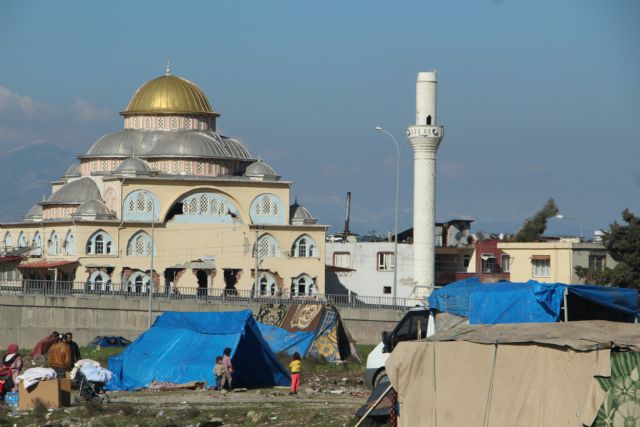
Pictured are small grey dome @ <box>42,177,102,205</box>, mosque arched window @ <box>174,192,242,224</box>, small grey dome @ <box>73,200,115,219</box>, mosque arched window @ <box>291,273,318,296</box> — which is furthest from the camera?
small grey dome @ <box>42,177,102,205</box>

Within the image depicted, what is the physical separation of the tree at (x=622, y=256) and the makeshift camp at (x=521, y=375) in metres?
39.7

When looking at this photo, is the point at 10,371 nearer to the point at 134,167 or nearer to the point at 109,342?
the point at 109,342

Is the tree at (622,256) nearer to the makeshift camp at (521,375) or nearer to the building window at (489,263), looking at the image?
the building window at (489,263)

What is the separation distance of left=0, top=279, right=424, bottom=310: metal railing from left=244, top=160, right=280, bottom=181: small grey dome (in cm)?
697

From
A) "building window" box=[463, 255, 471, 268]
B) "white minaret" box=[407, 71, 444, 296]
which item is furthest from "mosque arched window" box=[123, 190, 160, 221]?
"building window" box=[463, 255, 471, 268]

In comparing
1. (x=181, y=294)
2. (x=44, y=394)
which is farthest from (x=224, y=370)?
(x=181, y=294)

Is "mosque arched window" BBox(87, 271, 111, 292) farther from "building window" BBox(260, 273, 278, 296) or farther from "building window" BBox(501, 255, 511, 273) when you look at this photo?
"building window" BBox(501, 255, 511, 273)

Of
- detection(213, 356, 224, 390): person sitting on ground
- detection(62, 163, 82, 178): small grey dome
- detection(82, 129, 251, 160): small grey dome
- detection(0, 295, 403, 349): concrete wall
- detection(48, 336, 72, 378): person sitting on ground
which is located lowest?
detection(213, 356, 224, 390): person sitting on ground

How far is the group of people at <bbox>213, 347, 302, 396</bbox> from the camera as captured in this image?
33.0m

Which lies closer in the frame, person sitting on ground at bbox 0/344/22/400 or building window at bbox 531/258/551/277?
person sitting on ground at bbox 0/344/22/400

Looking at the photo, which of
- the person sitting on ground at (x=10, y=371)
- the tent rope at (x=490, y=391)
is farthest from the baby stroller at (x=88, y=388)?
the tent rope at (x=490, y=391)

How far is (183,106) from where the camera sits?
3147 inches

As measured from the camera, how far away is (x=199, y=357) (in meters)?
35.0

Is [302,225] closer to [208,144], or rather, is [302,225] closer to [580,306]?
[208,144]
